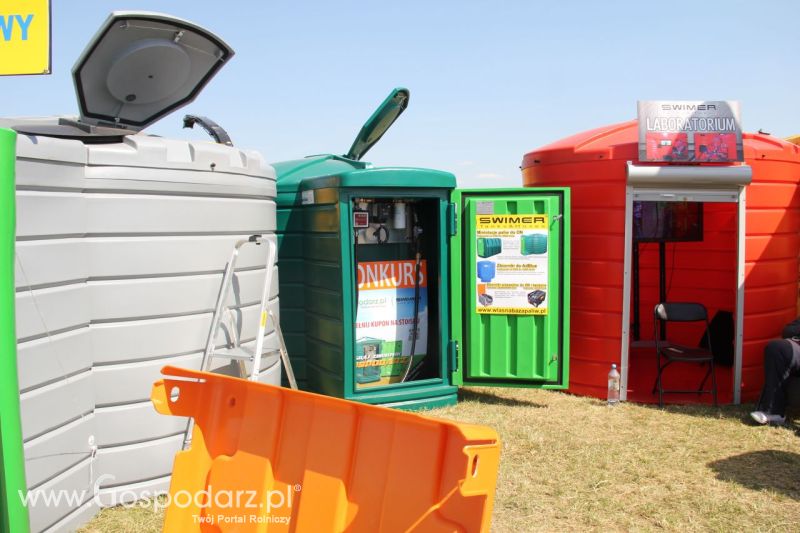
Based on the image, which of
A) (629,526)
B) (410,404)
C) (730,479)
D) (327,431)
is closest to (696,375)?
(730,479)

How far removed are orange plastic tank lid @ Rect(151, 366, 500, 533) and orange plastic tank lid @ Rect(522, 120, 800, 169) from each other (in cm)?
468

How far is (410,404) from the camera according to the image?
628 cm

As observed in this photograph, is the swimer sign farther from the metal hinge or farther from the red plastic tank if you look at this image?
the red plastic tank

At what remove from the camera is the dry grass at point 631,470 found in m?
4.20

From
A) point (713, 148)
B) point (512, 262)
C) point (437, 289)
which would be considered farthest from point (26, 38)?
point (713, 148)

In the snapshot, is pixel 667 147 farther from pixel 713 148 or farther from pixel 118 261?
pixel 118 261

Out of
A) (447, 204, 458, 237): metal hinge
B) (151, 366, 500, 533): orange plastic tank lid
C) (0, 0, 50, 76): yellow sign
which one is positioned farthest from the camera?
(447, 204, 458, 237): metal hinge

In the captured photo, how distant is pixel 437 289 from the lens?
6543 mm

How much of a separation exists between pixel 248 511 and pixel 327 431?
55cm

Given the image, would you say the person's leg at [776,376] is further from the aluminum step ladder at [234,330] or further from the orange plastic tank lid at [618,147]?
the aluminum step ladder at [234,330]

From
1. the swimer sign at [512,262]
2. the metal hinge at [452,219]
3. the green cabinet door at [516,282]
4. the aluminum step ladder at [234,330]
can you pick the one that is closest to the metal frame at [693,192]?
the green cabinet door at [516,282]

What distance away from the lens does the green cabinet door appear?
6.53m

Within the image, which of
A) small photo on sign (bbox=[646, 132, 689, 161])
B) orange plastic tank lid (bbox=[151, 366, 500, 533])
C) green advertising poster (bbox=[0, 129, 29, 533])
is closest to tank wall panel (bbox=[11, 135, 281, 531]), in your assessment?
green advertising poster (bbox=[0, 129, 29, 533])

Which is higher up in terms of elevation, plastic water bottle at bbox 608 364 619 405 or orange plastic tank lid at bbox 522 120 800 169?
orange plastic tank lid at bbox 522 120 800 169
